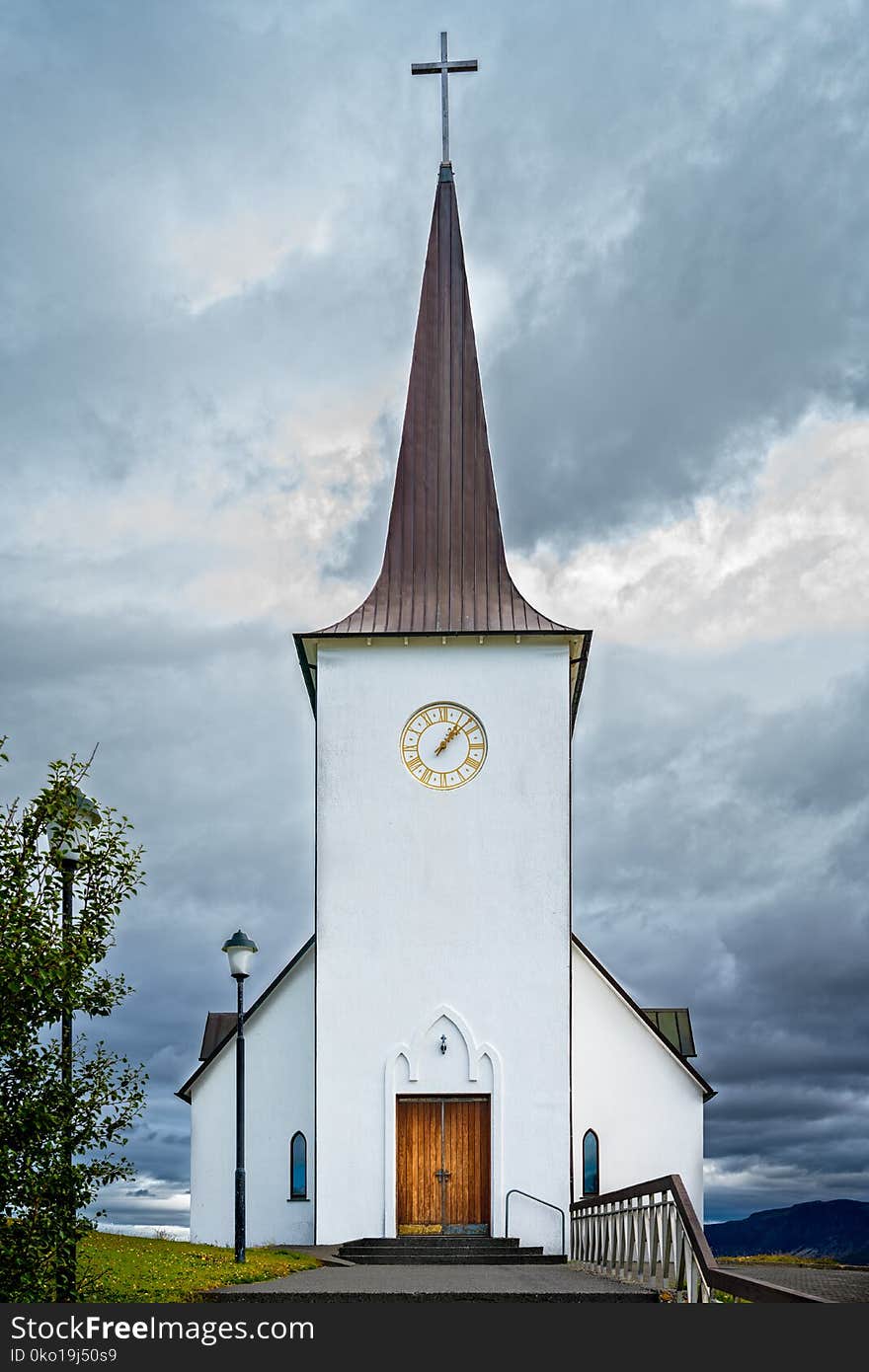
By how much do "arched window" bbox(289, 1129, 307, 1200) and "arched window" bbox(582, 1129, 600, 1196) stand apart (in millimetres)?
5566

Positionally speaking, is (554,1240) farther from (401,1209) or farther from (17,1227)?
(17,1227)

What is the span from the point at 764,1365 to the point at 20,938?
22.9 ft

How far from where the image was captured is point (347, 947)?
28.3 m

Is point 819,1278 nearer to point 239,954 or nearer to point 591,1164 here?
point 591,1164

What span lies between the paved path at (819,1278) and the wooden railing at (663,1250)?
3.99ft

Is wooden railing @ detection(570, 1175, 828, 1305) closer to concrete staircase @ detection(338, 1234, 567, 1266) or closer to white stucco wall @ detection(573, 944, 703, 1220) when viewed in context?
concrete staircase @ detection(338, 1234, 567, 1266)

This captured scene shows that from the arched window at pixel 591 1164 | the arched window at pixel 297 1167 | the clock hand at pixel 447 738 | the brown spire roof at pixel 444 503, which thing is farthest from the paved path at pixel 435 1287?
the brown spire roof at pixel 444 503

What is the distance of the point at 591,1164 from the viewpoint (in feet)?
101

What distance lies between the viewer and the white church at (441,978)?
27.6 metres

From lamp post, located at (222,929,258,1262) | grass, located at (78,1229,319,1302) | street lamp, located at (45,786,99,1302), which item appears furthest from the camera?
lamp post, located at (222,929,258,1262)

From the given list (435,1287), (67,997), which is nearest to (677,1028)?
(435,1287)

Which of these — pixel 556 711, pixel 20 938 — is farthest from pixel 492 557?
pixel 20 938

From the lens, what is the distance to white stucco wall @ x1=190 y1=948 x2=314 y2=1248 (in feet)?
98.8

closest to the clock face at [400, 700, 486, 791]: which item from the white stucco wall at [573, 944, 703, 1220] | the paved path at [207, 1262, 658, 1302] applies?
the white stucco wall at [573, 944, 703, 1220]
